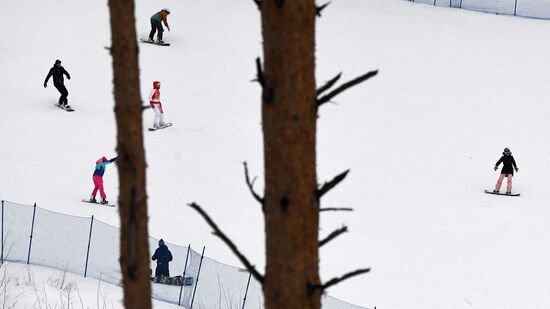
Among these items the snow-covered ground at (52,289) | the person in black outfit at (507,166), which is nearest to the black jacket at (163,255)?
the snow-covered ground at (52,289)

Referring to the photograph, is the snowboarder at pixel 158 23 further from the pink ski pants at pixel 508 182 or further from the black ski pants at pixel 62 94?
the pink ski pants at pixel 508 182

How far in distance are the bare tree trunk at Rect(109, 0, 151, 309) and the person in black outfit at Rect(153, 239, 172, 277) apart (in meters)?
12.0

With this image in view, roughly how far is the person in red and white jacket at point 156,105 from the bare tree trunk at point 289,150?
22394 millimetres

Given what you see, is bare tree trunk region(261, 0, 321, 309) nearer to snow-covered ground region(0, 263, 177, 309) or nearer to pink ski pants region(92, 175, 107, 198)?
snow-covered ground region(0, 263, 177, 309)

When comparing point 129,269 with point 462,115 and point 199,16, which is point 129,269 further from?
point 199,16

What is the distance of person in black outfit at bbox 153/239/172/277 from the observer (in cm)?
1766

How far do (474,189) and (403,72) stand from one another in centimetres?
1217

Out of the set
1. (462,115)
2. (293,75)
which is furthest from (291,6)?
(462,115)

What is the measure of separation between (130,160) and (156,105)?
73.3ft

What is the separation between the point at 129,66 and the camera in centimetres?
575

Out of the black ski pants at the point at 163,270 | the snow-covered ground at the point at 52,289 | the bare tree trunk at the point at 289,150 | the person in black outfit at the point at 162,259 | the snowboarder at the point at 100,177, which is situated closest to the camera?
the bare tree trunk at the point at 289,150

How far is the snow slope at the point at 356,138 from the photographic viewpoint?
72.5ft

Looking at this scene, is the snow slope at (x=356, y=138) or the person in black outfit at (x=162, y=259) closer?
the person in black outfit at (x=162, y=259)

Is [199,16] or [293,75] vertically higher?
[199,16]
